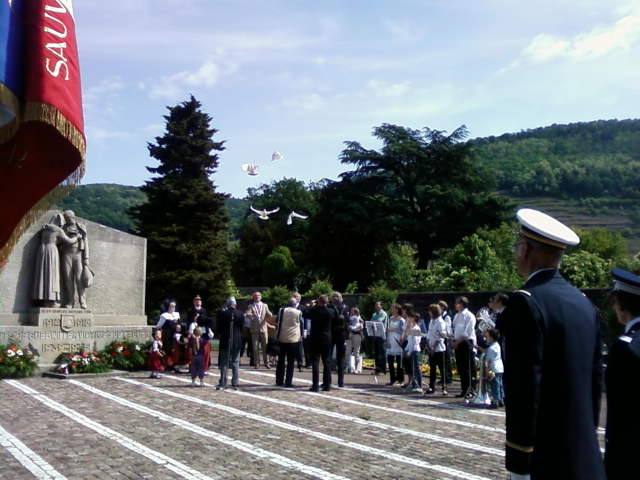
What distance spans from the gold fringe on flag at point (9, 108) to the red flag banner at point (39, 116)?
0.12ft

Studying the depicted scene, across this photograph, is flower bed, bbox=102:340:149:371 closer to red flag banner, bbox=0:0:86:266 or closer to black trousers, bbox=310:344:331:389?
black trousers, bbox=310:344:331:389

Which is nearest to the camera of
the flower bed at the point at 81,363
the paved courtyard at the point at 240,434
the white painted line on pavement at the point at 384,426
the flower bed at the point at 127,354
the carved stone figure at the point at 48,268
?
the paved courtyard at the point at 240,434

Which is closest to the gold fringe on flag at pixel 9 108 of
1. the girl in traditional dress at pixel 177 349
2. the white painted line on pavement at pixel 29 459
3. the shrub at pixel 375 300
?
the white painted line on pavement at pixel 29 459

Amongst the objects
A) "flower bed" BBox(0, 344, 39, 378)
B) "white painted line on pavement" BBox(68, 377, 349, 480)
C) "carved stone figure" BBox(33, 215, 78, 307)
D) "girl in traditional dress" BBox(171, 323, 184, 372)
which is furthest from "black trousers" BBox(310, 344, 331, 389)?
"carved stone figure" BBox(33, 215, 78, 307)

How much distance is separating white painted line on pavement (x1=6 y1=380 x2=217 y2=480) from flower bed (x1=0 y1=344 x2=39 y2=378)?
8.84 ft

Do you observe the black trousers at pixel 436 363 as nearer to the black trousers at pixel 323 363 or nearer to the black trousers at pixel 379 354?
the black trousers at pixel 323 363

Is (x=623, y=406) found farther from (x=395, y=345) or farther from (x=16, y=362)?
(x=16, y=362)

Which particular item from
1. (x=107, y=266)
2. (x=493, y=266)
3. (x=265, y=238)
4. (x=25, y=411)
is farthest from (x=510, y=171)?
(x=25, y=411)

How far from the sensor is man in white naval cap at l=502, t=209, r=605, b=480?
3.08 meters

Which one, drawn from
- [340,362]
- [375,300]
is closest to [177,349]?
[340,362]

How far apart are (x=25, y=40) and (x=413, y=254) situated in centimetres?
5188

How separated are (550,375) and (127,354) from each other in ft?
50.9

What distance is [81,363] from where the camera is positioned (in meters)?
16.2

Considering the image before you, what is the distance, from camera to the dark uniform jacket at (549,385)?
3.08 metres
